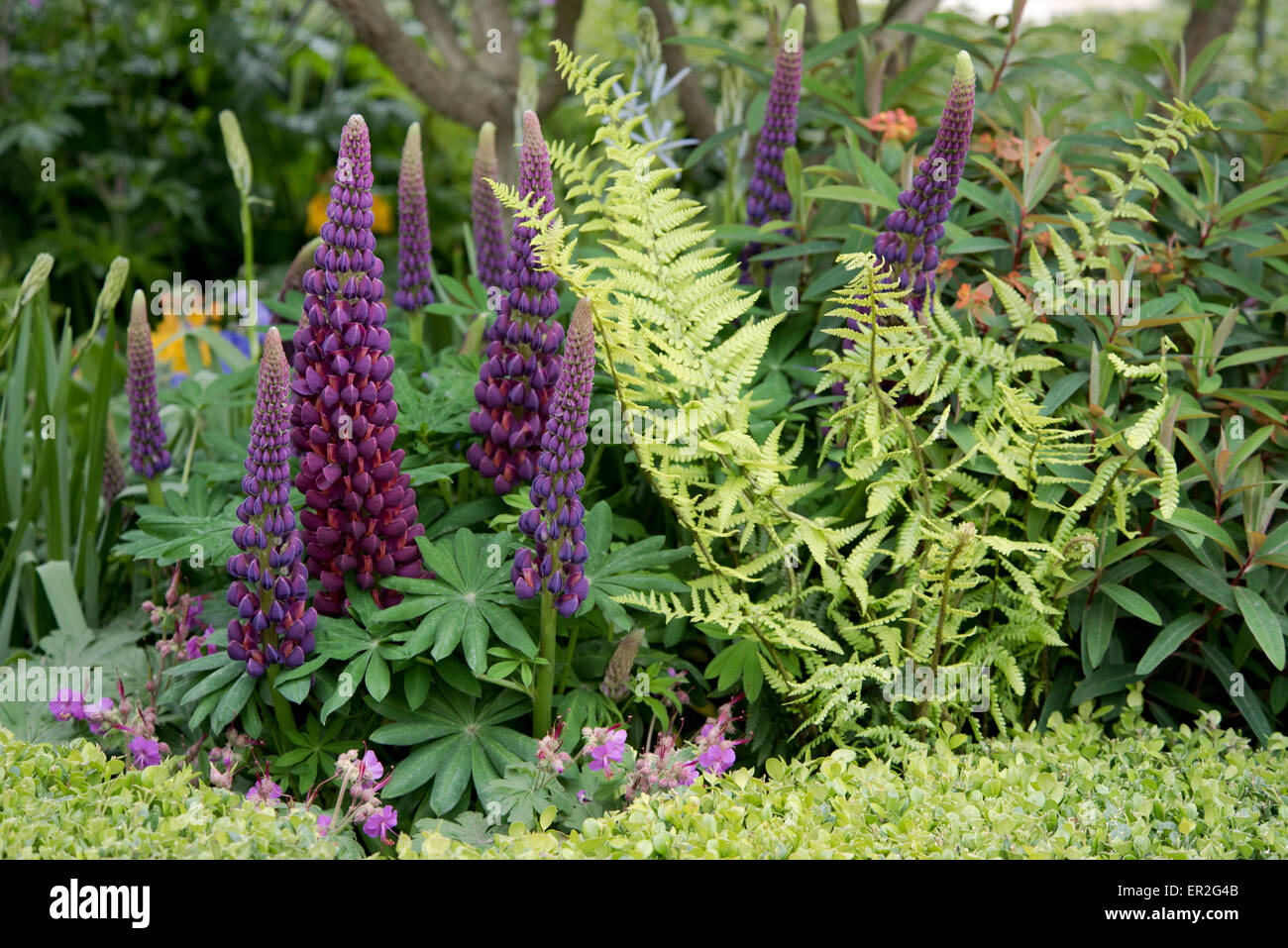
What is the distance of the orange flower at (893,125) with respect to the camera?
3648 mm

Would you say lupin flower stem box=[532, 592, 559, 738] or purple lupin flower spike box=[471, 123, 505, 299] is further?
purple lupin flower spike box=[471, 123, 505, 299]

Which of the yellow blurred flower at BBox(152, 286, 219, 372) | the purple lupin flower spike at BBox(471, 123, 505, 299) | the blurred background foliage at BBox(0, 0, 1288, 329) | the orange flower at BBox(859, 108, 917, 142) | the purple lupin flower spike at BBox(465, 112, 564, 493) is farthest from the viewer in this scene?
the blurred background foliage at BBox(0, 0, 1288, 329)

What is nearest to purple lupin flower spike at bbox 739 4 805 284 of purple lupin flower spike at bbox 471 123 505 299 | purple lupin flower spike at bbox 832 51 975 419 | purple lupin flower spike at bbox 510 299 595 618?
purple lupin flower spike at bbox 832 51 975 419

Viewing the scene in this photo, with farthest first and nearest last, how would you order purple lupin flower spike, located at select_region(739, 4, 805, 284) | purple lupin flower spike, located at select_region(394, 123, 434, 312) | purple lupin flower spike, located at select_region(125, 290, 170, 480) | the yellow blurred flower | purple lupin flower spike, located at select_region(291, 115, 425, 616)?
the yellow blurred flower → purple lupin flower spike, located at select_region(739, 4, 805, 284) → purple lupin flower spike, located at select_region(394, 123, 434, 312) → purple lupin flower spike, located at select_region(125, 290, 170, 480) → purple lupin flower spike, located at select_region(291, 115, 425, 616)

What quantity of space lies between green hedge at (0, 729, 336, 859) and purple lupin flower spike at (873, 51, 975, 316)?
184cm

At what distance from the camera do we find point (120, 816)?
89.4 inches

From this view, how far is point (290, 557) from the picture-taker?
94.0 inches

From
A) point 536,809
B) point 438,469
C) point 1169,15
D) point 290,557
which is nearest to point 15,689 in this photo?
point 290,557

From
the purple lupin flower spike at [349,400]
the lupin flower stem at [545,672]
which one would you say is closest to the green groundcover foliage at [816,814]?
the lupin flower stem at [545,672]

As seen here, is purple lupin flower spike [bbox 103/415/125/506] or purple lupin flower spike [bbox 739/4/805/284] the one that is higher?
purple lupin flower spike [bbox 739/4/805/284]

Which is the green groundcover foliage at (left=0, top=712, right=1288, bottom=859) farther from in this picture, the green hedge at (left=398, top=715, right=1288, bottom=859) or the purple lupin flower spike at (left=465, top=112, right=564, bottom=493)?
the purple lupin flower spike at (left=465, top=112, right=564, bottom=493)

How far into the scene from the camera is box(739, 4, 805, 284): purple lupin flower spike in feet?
10.6
